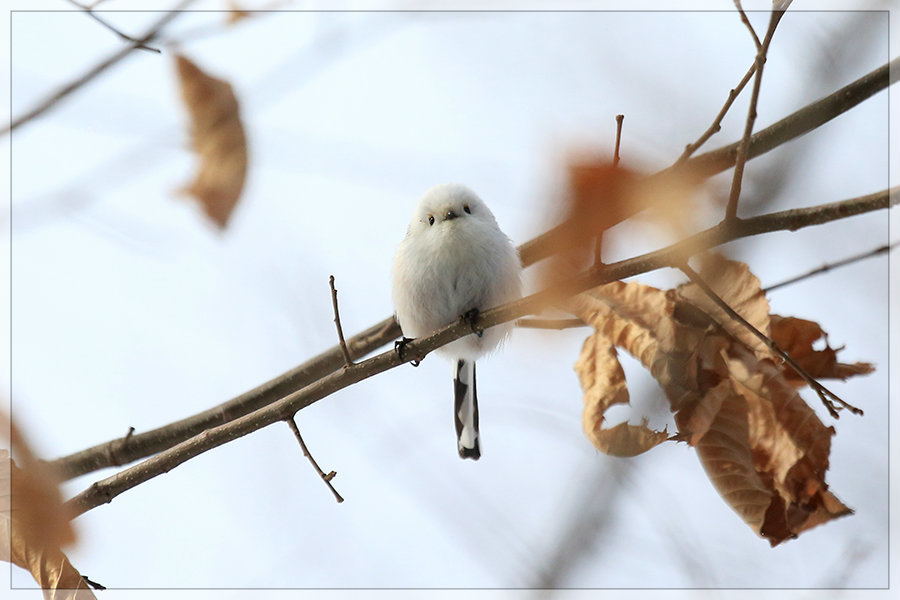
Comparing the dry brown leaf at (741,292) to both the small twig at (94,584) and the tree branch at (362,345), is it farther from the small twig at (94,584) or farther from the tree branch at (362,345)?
the small twig at (94,584)

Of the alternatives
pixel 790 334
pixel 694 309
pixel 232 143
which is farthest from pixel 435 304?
pixel 790 334

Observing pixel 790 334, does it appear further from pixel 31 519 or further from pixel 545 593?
pixel 31 519

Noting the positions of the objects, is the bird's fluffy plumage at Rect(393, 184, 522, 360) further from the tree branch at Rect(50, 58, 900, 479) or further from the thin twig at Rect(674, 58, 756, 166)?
the thin twig at Rect(674, 58, 756, 166)

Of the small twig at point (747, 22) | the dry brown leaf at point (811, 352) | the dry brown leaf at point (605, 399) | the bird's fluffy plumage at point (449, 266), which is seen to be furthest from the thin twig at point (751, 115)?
the bird's fluffy plumage at point (449, 266)

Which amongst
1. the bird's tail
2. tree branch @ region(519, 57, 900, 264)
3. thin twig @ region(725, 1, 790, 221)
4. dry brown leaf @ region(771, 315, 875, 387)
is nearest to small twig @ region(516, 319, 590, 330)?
tree branch @ region(519, 57, 900, 264)

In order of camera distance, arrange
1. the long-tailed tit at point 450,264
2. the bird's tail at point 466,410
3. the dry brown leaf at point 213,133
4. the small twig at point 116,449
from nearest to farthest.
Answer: the dry brown leaf at point 213,133, the small twig at point 116,449, the long-tailed tit at point 450,264, the bird's tail at point 466,410

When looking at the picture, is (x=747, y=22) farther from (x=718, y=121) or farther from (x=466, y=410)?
(x=466, y=410)
